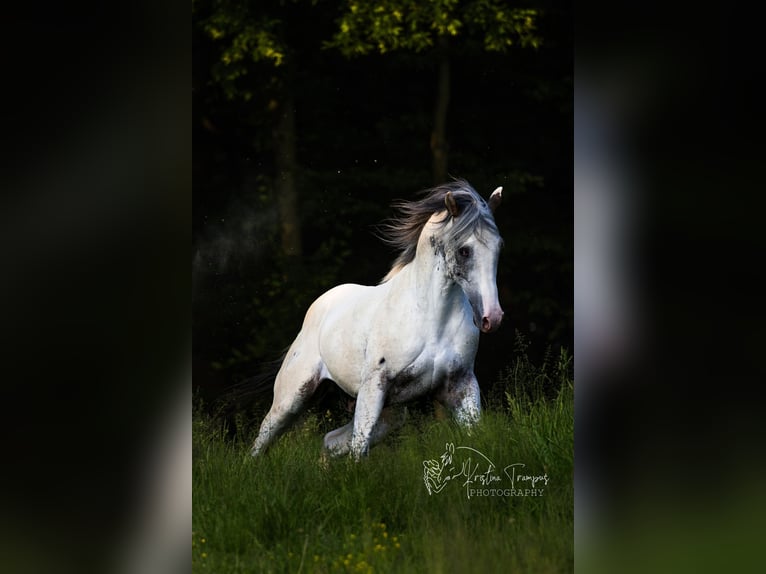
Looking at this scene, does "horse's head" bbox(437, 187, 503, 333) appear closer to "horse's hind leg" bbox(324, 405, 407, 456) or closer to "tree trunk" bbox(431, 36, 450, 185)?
"tree trunk" bbox(431, 36, 450, 185)

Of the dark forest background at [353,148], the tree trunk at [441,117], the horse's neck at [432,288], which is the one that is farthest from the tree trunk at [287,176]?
the tree trunk at [441,117]

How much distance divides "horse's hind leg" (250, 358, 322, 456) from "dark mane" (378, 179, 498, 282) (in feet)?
1.86

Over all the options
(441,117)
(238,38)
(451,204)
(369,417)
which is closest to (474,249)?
(451,204)

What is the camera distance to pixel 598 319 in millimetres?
4480

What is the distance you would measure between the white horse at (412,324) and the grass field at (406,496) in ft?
0.39

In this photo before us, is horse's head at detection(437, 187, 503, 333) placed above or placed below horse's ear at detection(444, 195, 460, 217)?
below

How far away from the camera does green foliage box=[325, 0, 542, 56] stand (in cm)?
457

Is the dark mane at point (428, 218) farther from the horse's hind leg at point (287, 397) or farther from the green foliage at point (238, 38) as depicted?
the green foliage at point (238, 38)

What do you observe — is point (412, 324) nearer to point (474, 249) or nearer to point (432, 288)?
point (432, 288)

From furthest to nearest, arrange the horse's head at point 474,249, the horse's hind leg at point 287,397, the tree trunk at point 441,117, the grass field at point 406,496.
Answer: the horse's hind leg at point 287,397 < the tree trunk at point 441,117 < the horse's head at point 474,249 < the grass field at point 406,496

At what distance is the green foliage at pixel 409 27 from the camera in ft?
15.0

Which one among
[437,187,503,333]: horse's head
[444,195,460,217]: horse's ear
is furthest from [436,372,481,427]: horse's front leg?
[444,195,460,217]: horse's ear

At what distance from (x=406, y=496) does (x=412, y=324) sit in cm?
75

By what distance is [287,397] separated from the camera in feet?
15.7
